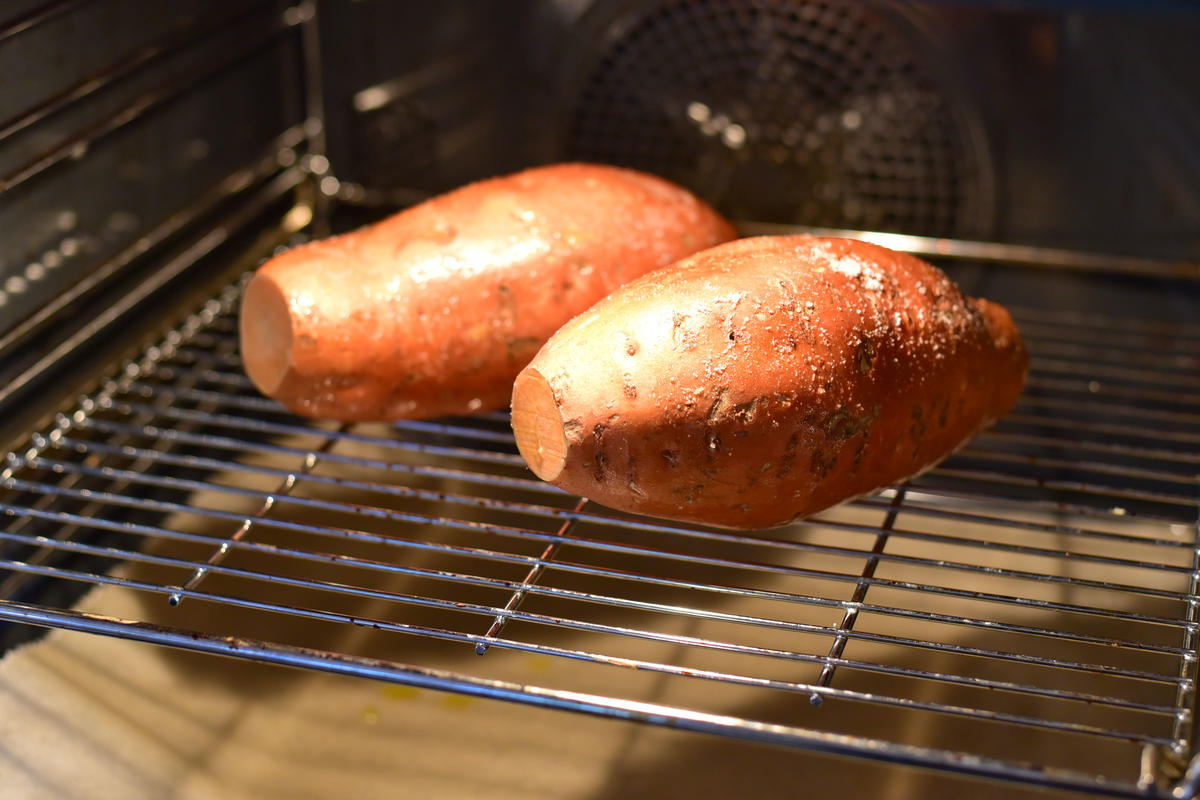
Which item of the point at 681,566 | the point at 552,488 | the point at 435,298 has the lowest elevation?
the point at 681,566

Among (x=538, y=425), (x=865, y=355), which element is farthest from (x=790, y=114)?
(x=538, y=425)

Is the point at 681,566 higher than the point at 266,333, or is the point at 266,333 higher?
the point at 266,333

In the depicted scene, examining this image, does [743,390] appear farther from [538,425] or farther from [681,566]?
[681,566]

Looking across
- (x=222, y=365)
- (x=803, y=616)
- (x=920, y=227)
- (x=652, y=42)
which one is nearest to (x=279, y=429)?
(x=222, y=365)

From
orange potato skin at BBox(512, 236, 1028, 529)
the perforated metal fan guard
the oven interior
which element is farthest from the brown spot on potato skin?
the perforated metal fan guard

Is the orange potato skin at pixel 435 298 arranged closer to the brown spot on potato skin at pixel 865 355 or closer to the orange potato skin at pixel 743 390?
the orange potato skin at pixel 743 390

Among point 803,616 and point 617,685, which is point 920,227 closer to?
point 803,616
